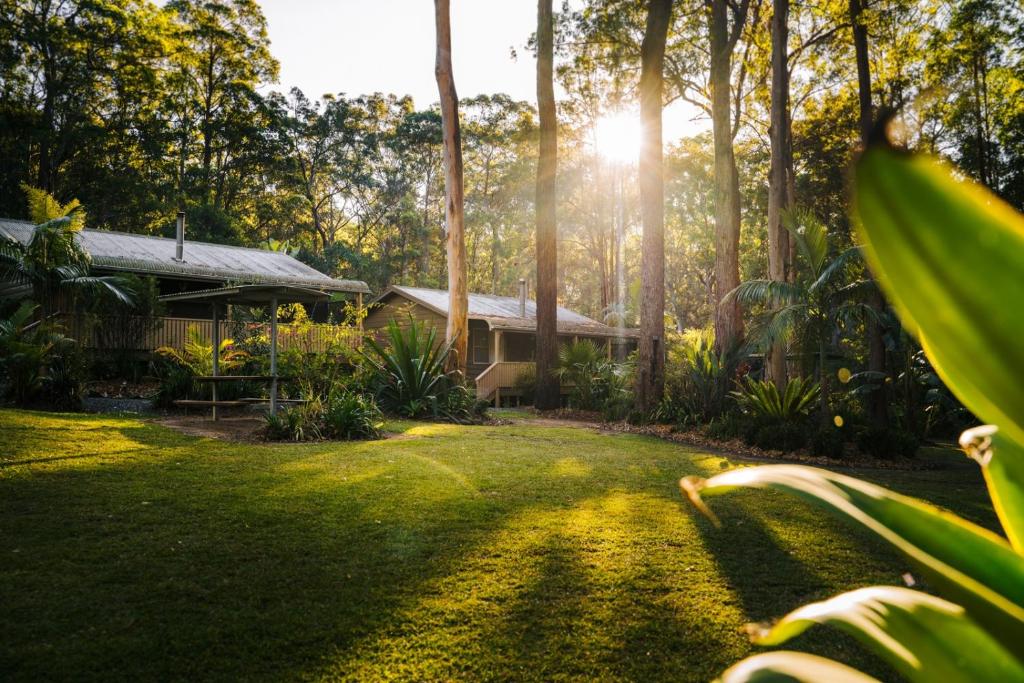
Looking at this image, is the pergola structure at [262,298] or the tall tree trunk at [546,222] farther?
the tall tree trunk at [546,222]

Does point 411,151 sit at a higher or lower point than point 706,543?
higher

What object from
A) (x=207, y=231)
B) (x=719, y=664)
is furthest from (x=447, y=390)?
(x=207, y=231)

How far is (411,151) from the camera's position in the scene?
132 feet

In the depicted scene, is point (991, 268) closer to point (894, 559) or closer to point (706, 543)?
point (706, 543)

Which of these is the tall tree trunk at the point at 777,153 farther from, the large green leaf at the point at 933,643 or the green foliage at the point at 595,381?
the large green leaf at the point at 933,643

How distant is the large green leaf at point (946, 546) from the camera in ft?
1.44

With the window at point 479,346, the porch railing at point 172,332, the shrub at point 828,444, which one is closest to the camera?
the shrub at point 828,444

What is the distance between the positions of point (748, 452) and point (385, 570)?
7.87 meters

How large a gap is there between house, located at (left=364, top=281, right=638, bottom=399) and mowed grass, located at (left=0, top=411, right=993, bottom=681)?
13942 mm

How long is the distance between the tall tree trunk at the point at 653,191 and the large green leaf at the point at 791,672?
46.2ft

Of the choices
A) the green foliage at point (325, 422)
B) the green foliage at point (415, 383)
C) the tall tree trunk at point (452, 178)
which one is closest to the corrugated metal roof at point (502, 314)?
the tall tree trunk at point (452, 178)

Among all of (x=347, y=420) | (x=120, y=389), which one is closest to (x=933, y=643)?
(x=347, y=420)

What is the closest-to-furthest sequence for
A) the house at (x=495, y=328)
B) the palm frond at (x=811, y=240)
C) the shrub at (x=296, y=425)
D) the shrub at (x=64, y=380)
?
the shrub at (x=296, y=425) → the shrub at (x=64, y=380) → the palm frond at (x=811, y=240) → the house at (x=495, y=328)

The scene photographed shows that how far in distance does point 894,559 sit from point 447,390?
9.98m
